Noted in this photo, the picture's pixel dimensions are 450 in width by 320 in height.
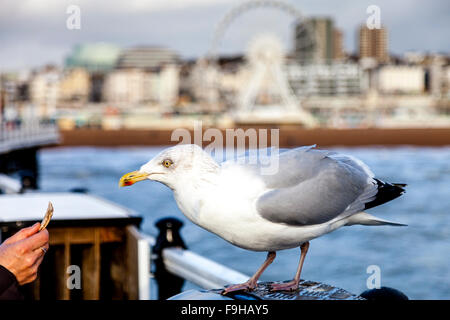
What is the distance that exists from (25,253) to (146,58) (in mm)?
136044

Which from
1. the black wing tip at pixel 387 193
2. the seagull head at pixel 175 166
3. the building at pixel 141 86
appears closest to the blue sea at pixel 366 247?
the black wing tip at pixel 387 193

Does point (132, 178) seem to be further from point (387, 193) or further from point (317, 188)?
point (387, 193)

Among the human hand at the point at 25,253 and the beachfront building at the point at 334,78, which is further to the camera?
the beachfront building at the point at 334,78

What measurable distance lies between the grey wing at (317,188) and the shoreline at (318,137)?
171 ft

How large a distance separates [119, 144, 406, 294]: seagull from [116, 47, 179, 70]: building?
13145cm

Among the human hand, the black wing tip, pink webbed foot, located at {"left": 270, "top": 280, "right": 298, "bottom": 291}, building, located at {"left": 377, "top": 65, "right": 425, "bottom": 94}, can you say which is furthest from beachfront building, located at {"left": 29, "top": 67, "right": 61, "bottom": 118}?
the black wing tip

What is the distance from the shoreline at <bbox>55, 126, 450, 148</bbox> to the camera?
182ft

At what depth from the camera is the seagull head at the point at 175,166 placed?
1.24 m

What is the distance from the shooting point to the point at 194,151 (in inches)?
49.8

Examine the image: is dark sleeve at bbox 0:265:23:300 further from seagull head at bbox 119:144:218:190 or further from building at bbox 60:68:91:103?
building at bbox 60:68:91:103

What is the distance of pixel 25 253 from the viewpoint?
1.32 metres

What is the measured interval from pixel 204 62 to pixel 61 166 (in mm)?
24581

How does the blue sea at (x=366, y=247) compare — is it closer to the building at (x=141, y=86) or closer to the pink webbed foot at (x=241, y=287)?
the pink webbed foot at (x=241, y=287)

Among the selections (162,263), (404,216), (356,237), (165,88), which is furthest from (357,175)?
(165,88)
